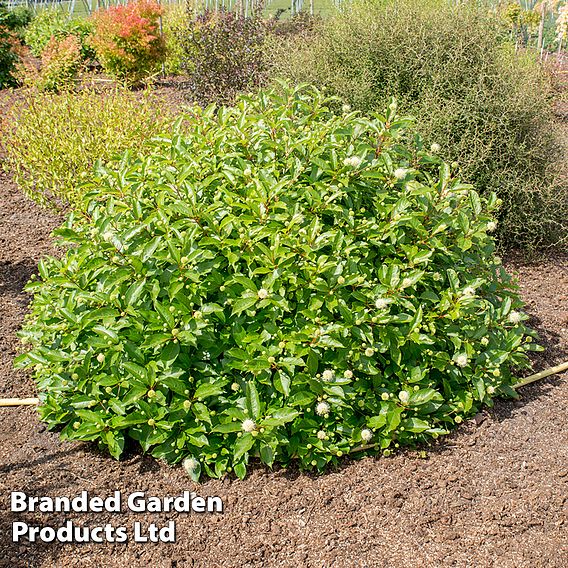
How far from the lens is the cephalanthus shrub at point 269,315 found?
2.65 meters

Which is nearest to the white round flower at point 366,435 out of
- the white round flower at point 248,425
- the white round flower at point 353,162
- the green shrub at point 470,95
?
the white round flower at point 248,425

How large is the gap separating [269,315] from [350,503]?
794 mm

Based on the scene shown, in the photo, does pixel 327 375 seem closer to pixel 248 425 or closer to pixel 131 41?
pixel 248 425

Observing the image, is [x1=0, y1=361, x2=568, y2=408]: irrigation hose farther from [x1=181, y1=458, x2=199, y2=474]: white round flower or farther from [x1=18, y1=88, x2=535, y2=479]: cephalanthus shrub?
[x1=181, y1=458, x2=199, y2=474]: white round flower

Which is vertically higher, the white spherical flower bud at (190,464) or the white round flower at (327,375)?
the white round flower at (327,375)

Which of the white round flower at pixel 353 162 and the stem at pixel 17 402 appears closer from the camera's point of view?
the white round flower at pixel 353 162

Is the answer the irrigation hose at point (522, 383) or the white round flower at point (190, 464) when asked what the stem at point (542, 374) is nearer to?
the irrigation hose at point (522, 383)

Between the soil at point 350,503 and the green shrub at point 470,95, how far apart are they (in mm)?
1972

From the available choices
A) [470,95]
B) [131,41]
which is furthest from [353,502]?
[131,41]

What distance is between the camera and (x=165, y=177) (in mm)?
3014

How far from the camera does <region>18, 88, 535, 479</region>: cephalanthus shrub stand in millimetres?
2650

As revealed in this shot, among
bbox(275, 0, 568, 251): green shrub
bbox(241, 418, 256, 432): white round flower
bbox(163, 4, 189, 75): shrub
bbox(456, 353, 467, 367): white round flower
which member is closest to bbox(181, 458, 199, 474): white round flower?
bbox(241, 418, 256, 432): white round flower

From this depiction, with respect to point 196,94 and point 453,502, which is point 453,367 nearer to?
point 453,502

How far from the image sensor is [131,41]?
30.0 ft
